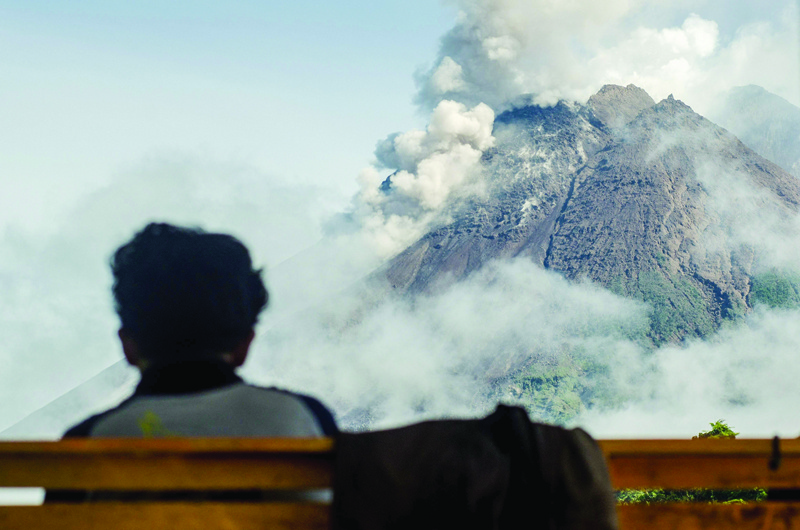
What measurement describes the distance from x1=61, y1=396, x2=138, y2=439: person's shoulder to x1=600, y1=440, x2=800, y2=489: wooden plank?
113cm

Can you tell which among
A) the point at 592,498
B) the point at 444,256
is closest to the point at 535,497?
the point at 592,498

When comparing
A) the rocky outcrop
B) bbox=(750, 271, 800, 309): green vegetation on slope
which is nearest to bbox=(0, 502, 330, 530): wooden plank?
bbox=(750, 271, 800, 309): green vegetation on slope

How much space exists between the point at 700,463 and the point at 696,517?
5.0 inches

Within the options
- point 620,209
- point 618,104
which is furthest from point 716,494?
point 618,104

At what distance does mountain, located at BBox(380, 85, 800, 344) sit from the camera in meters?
135

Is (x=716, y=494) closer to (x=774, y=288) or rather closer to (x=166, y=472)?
(x=166, y=472)

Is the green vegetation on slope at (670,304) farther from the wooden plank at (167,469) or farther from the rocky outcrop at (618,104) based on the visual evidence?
the wooden plank at (167,469)

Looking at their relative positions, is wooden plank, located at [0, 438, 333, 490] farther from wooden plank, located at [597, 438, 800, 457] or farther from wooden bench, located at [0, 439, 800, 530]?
wooden plank, located at [597, 438, 800, 457]

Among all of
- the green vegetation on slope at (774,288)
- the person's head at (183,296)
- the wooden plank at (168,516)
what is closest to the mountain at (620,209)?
the green vegetation on slope at (774,288)

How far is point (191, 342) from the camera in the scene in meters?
1.64

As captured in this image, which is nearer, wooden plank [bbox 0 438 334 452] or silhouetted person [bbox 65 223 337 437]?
wooden plank [bbox 0 438 334 452]

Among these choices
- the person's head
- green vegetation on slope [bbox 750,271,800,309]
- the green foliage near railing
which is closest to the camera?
the person's head

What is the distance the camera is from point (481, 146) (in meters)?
178

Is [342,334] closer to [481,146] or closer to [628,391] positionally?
[481,146]
